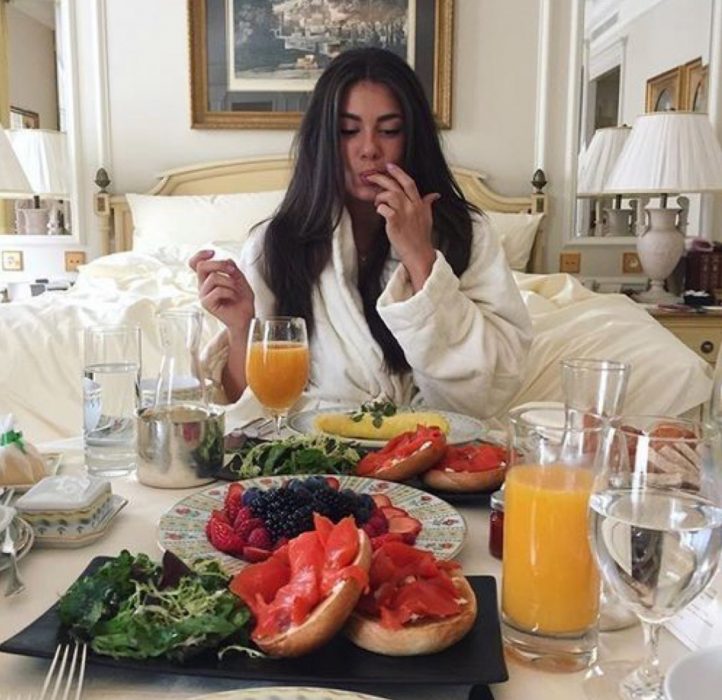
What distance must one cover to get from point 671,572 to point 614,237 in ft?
11.8

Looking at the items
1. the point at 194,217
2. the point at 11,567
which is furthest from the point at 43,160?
the point at 11,567

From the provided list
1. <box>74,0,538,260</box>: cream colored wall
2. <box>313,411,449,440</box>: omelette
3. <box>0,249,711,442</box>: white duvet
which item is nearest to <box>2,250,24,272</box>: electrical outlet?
<box>74,0,538,260</box>: cream colored wall

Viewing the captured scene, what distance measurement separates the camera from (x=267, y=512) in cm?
75

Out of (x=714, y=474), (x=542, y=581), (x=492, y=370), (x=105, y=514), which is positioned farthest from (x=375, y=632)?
(x=492, y=370)

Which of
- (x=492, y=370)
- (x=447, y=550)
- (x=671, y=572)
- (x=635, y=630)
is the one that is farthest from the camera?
(x=492, y=370)

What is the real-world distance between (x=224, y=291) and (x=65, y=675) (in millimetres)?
879

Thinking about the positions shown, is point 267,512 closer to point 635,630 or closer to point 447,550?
point 447,550

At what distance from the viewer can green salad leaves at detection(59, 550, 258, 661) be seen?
1.82ft

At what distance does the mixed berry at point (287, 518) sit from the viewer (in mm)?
730

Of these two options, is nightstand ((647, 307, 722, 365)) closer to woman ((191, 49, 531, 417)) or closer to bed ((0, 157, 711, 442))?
bed ((0, 157, 711, 442))

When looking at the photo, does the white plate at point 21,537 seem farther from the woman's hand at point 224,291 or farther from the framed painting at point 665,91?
the framed painting at point 665,91

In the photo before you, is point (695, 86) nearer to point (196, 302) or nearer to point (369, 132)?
point (196, 302)

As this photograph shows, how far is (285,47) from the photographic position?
379 centimetres

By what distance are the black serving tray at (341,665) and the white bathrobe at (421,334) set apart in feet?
2.71
